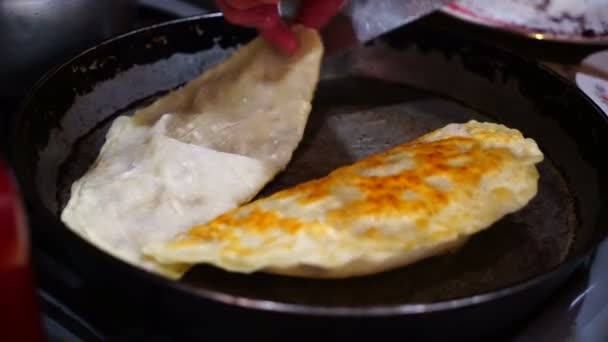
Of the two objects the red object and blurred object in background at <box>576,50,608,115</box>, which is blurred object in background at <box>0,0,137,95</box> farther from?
blurred object in background at <box>576,50,608,115</box>

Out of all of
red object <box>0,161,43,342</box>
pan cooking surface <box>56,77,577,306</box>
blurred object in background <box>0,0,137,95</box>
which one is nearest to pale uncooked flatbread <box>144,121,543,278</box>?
pan cooking surface <box>56,77,577,306</box>

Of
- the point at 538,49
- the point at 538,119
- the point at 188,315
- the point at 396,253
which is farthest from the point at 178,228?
the point at 538,49

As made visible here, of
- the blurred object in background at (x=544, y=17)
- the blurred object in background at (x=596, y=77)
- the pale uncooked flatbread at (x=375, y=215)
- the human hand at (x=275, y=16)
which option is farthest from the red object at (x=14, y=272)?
the blurred object in background at (x=544, y=17)

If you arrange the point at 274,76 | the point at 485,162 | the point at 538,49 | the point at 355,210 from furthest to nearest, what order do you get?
1. the point at 538,49
2. the point at 274,76
3. the point at 485,162
4. the point at 355,210

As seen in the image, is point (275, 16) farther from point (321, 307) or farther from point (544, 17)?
point (544, 17)

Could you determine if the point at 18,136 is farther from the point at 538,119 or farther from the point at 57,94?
the point at 538,119

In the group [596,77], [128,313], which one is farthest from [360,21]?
[128,313]
